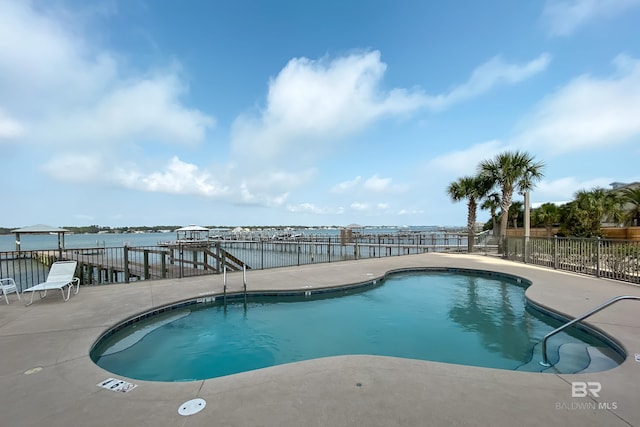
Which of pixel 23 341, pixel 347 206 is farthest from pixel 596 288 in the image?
pixel 347 206

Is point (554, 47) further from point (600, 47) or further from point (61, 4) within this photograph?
point (61, 4)

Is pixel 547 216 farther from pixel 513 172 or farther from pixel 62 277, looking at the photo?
pixel 62 277

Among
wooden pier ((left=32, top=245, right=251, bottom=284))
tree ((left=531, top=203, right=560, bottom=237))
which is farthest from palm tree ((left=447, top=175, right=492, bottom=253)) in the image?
wooden pier ((left=32, top=245, right=251, bottom=284))

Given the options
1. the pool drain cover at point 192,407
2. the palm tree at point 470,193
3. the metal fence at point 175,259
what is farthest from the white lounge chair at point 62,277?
the palm tree at point 470,193

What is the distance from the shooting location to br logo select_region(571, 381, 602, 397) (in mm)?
2389

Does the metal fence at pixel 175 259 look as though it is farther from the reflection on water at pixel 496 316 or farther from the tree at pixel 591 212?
the reflection on water at pixel 496 316

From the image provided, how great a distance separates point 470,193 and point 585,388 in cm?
1666

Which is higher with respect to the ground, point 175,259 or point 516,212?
point 516,212

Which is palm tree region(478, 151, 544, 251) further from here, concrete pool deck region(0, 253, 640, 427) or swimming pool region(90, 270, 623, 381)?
concrete pool deck region(0, 253, 640, 427)

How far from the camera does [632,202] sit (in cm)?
1572

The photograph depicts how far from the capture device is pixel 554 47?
31.9 feet

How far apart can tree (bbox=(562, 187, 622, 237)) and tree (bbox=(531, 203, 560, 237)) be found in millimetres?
3059

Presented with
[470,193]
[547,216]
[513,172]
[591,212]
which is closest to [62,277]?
[513,172]

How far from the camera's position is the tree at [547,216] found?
21.6 m
